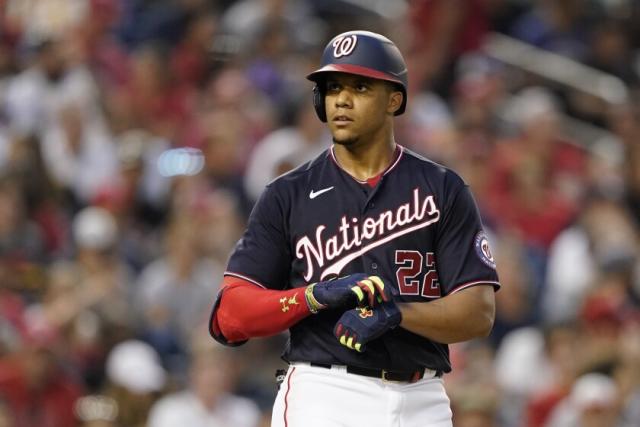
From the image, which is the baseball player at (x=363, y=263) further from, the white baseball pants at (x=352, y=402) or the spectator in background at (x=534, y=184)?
the spectator in background at (x=534, y=184)

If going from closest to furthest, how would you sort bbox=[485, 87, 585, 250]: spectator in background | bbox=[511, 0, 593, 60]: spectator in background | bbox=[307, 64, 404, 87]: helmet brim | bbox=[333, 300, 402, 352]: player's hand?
bbox=[333, 300, 402, 352]: player's hand
bbox=[307, 64, 404, 87]: helmet brim
bbox=[485, 87, 585, 250]: spectator in background
bbox=[511, 0, 593, 60]: spectator in background

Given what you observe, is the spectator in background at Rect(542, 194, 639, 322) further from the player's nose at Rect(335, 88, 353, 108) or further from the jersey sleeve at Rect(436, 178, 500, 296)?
the player's nose at Rect(335, 88, 353, 108)

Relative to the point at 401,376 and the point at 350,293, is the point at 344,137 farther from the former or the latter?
the point at 401,376

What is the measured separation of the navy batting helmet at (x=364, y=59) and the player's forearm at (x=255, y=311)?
685mm

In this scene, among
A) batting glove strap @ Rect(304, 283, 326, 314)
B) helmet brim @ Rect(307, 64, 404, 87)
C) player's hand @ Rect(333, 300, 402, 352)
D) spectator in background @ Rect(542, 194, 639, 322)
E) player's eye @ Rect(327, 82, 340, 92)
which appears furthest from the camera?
spectator in background @ Rect(542, 194, 639, 322)

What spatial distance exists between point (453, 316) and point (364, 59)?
2.71 feet

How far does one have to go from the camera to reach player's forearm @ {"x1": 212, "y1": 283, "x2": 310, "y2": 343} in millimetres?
4309

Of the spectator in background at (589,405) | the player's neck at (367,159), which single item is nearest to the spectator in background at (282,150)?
the spectator in background at (589,405)

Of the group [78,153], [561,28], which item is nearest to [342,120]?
[78,153]

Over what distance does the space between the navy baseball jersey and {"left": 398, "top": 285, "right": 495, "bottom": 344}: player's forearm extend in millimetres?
48

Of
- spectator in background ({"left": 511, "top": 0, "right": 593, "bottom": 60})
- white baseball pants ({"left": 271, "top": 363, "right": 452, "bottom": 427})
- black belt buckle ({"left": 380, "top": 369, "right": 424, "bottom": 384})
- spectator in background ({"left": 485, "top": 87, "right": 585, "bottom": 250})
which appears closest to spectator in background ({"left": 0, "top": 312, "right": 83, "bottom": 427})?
spectator in background ({"left": 485, "top": 87, "right": 585, "bottom": 250})

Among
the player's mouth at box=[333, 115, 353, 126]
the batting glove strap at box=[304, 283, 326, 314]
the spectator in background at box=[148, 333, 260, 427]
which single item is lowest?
the spectator in background at box=[148, 333, 260, 427]

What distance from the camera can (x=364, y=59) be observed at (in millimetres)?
4359

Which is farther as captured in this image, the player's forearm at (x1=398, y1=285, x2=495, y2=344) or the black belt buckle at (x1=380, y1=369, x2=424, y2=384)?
the black belt buckle at (x1=380, y1=369, x2=424, y2=384)
